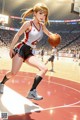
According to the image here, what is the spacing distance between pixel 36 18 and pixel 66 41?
42.2 meters

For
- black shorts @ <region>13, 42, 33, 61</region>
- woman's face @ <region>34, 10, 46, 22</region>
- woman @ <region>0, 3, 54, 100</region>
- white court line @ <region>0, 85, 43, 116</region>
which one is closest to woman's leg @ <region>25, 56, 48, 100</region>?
woman @ <region>0, 3, 54, 100</region>

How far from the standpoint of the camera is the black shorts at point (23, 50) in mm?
5418

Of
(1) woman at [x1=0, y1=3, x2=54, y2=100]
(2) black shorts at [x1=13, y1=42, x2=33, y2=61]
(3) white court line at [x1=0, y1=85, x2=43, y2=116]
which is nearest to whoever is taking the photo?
(3) white court line at [x1=0, y1=85, x2=43, y2=116]

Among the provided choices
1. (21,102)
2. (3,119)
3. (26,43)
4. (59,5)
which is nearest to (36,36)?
(26,43)

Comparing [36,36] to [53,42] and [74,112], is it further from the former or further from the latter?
[74,112]

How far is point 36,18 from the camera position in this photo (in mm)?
5336

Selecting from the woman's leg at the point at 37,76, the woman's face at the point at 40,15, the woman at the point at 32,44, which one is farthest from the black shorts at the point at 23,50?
the woman's face at the point at 40,15

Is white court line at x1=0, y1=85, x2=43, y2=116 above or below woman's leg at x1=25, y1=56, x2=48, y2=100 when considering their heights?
below

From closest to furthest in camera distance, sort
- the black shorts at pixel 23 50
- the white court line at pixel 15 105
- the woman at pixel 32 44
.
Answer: the white court line at pixel 15 105 < the woman at pixel 32 44 < the black shorts at pixel 23 50

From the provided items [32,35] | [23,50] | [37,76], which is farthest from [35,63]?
[32,35]

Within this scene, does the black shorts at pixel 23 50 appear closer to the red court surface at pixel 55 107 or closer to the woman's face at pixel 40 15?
the woman's face at pixel 40 15

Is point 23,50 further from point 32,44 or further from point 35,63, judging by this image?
point 35,63

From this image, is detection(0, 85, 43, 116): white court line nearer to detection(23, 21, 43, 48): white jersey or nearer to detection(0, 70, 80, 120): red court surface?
detection(0, 70, 80, 120): red court surface

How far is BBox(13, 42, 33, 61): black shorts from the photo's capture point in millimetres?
5418
